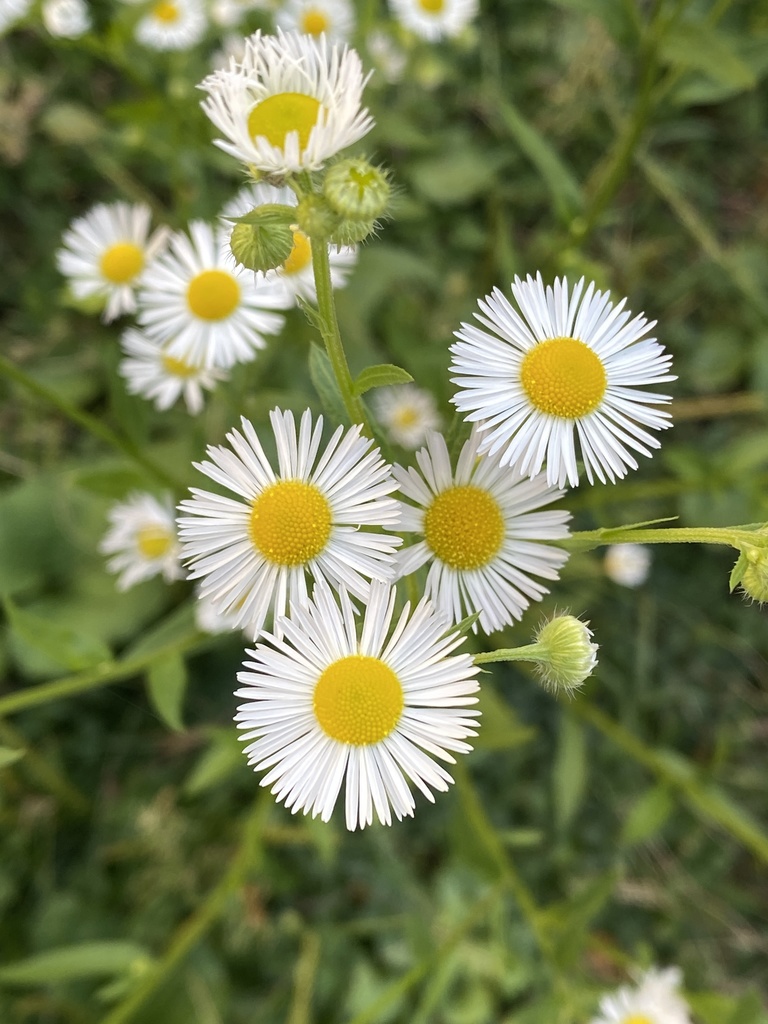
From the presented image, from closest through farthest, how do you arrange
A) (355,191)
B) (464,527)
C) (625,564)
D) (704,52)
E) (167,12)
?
1. (355,191)
2. (464,527)
3. (704,52)
4. (625,564)
5. (167,12)

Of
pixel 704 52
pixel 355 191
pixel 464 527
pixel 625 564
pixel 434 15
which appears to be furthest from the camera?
pixel 434 15

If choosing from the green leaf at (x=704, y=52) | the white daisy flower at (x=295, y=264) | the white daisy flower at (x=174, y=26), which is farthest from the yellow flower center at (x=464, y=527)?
the white daisy flower at (x=174, y=26)

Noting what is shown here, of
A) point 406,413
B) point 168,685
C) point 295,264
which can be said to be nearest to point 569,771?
point 406,413

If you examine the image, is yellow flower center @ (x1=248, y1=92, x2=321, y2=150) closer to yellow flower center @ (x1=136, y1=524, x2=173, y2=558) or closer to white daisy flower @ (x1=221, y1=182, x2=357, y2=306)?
white daisy flower @ (x1=221, y1=182, x2=357, y2=306)

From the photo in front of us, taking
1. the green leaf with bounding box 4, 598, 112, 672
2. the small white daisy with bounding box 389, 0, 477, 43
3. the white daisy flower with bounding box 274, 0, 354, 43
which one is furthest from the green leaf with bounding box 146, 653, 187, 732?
the small white daisy with bounding box 389, 0, 477, 43

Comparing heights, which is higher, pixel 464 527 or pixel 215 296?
pixel 215 296

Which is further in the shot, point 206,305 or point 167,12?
point 167,12

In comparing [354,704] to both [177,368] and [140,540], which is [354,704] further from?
[140,540]

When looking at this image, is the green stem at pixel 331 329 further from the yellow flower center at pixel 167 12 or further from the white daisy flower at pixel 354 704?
the yellow flower center at pixel 167 12
